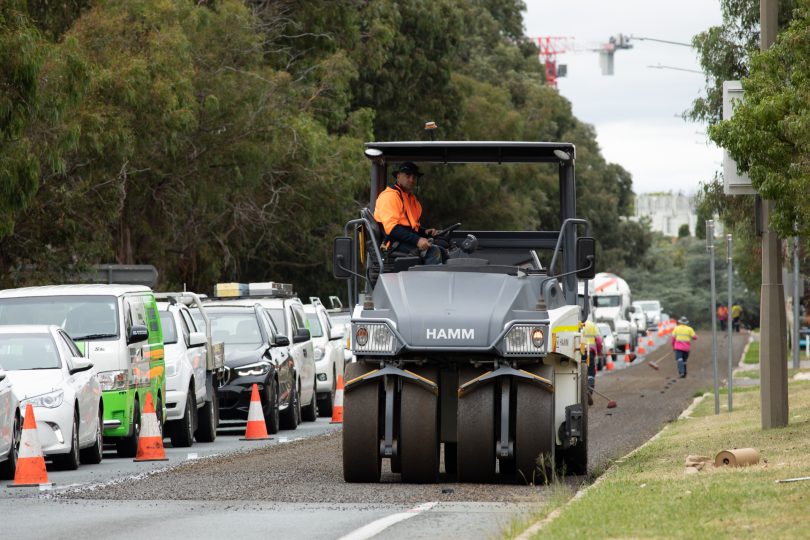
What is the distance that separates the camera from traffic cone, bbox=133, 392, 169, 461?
1939 cm

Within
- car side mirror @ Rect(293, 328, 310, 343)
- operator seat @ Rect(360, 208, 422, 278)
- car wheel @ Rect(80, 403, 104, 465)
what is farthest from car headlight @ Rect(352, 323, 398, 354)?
car side mirror @ Rect(293, 328, 310, 343)

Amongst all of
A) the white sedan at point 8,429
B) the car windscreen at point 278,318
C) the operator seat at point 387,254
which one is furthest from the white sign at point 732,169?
the car windscreen at point 278,318

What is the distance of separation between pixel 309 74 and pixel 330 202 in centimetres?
501

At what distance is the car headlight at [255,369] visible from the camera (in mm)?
25578

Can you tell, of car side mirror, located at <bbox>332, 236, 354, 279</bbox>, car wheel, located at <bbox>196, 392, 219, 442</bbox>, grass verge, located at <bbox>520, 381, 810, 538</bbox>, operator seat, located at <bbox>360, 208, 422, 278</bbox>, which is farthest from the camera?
car wheel, located at <bbox>196, 392, 219, 442</bbox>

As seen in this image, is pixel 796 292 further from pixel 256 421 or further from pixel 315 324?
pixel 256 421

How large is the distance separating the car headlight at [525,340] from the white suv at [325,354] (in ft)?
52.5

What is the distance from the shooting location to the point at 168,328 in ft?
78.2

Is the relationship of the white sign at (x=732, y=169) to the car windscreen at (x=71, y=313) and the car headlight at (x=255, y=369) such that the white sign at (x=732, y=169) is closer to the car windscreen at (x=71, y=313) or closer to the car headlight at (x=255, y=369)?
the car windscreen at (x=71, y=313)

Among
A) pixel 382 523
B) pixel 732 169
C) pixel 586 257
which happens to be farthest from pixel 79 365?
pixel 732 169

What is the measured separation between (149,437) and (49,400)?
1.77 meters

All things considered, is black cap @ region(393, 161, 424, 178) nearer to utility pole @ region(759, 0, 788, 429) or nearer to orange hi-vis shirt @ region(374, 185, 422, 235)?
orange hi-vis shirt @ region(374, 185, 422, 235)

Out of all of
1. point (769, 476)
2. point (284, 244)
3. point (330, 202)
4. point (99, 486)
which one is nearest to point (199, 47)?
point (330, 202)

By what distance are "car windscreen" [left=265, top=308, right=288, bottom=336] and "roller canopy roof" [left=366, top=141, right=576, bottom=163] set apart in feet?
39.0
